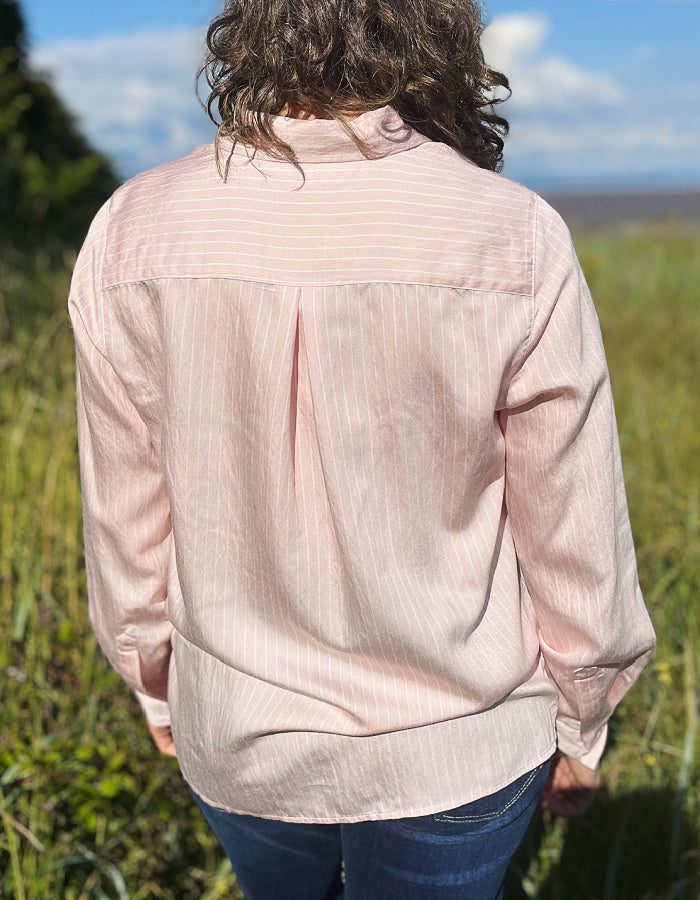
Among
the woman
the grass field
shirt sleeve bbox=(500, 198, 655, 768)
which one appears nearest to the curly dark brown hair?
the woman

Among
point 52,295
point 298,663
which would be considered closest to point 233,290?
point 298,663

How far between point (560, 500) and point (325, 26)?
637mm

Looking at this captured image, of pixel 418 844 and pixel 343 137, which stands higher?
pixel 343 137

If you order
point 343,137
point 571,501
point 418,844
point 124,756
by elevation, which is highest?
point 343,137

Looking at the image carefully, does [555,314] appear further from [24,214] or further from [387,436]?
[24,214]

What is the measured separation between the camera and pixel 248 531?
1.14 m

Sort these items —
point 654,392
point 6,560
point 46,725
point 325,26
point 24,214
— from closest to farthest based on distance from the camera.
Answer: point 325,26, point 46,725, point 6,560, point 654,392, point 24,214

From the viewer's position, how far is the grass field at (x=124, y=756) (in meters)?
1.96

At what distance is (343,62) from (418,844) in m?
1.01

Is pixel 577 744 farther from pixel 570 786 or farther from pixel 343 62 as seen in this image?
pixel 343 62

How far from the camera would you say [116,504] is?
129cm

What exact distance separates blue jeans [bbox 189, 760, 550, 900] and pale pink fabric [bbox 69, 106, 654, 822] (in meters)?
0.05

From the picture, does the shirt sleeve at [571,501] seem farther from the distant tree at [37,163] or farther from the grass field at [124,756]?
the distant tree at [37,163]

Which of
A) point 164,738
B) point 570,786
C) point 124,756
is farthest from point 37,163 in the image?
point 570,786
